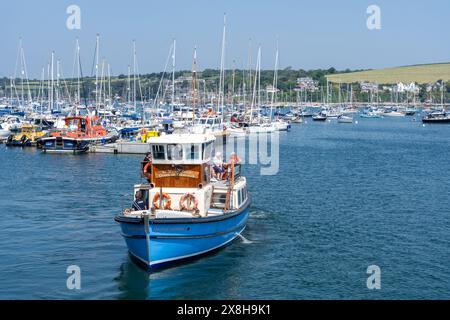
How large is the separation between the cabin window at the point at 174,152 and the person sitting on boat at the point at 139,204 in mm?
2839

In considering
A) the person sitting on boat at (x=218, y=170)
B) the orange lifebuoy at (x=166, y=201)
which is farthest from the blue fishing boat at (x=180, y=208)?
the person sitting on boat at (x=218, y=170)

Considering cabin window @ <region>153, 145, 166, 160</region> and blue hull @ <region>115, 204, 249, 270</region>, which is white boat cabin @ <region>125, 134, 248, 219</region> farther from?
blue hull @ <region>115, 204, 249, 270</region>

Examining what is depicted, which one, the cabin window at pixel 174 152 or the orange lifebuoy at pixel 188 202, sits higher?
the cabin window at pixel 174 152

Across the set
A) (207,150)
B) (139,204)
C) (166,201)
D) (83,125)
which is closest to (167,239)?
(166,201)

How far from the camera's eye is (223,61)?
94250 mm

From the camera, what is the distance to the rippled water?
92.4 ft

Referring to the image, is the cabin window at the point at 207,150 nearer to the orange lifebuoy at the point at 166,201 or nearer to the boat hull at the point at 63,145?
the orange lifebuoy at the point at 166,201

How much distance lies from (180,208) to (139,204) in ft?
9.04

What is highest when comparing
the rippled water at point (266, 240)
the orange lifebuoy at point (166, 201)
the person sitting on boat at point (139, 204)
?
the orange lifebuoy at point (166, 201)

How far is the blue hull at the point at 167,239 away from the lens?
28938mm

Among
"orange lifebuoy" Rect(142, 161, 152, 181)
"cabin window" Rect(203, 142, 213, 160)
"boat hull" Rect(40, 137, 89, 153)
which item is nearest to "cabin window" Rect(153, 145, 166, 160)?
"orange lifebuoy" Rect(142, 161, 152, 181)

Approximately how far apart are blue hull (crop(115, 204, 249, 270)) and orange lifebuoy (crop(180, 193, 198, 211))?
47.1 inches
